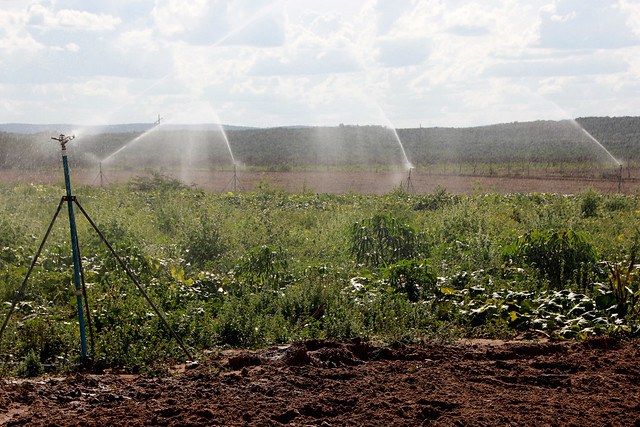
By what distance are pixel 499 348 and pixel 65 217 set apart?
9.75 metres

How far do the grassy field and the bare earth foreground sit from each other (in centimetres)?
57

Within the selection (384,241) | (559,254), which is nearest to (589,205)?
(384,241)

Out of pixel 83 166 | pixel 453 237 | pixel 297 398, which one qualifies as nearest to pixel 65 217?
pixel 453 237

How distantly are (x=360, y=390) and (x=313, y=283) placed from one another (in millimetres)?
2981

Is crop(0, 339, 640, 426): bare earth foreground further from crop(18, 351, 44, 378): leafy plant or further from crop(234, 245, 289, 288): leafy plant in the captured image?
crop(234, 245, 289, 288): leafy plant

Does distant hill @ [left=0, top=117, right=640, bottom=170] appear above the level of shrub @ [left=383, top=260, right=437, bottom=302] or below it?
above

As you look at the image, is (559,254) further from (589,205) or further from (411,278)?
(589,205)

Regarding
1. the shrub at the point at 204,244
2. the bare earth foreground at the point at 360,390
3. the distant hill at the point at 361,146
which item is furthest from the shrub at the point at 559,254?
the distant hill at the point at 361,146

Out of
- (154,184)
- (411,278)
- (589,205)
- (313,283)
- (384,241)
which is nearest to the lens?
(313,283)

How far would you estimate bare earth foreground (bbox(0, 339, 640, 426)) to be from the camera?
14.3ft

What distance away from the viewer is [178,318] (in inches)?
267

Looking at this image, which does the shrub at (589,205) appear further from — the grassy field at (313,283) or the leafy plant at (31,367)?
the leafy plant at (31,367)

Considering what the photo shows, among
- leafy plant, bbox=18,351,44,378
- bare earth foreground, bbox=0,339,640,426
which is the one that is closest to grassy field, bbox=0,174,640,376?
leafy plant, bbox=18,351,44,378

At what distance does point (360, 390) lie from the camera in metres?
4.85
